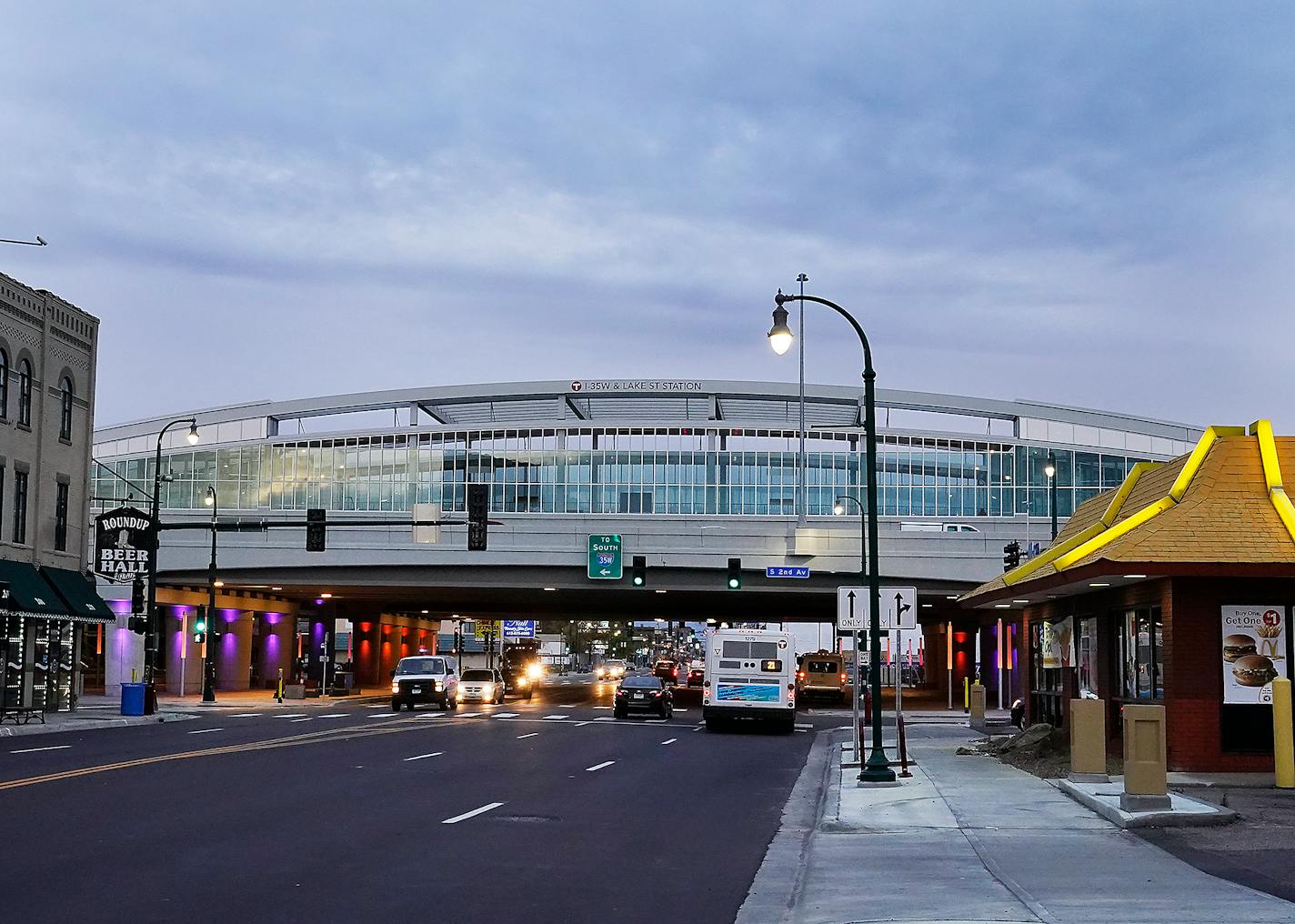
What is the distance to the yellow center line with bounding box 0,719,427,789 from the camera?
21250 mm

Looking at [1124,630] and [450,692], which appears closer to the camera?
[1124,630]

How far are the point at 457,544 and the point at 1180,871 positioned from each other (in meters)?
52.2

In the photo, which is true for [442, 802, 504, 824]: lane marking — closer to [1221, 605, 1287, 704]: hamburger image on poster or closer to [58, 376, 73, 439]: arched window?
[1221, 605, 1287, 704]: hamburger image on poster

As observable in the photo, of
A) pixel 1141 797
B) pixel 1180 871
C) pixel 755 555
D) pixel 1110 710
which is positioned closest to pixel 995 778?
pixel 1110 710

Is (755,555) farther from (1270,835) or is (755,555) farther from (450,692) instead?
(1270,835)

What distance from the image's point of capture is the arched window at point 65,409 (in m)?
46.1

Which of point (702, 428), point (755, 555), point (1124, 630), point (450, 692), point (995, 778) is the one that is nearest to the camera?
point (995, 778)

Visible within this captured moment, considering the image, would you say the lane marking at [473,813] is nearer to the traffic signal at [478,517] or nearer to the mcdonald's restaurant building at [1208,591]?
the mcdonald's restaurant building at [1208,591]

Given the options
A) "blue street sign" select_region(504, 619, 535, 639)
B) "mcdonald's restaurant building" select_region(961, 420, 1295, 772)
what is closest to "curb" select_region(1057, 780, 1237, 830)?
"mcdonald's restaurant building" select_region(961, 420, 1295, 772)

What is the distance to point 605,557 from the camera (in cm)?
6241

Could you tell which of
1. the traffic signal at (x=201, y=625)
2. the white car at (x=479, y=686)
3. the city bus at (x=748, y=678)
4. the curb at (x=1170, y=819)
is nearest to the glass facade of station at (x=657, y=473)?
the traffic signal at (x=201, y=625)

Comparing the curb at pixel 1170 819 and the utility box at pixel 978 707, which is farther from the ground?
the curb at pixel 1170 819

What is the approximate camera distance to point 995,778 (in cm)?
2316

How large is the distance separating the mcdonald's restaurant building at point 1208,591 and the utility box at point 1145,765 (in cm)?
455
